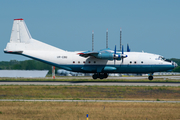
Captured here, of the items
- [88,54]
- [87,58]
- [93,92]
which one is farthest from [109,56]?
[93,92]

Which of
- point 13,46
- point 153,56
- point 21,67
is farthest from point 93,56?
point 21,67

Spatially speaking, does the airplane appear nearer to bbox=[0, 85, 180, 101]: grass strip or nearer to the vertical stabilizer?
the vertical stabilizer

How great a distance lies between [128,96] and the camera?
33.3 metres

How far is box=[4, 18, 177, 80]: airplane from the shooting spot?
47.8 meters

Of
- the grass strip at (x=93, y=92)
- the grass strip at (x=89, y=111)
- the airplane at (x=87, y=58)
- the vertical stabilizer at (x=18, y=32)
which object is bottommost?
the grass strip at (x=89, y=111)

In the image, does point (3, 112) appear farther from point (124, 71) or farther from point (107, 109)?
point (124, 71)

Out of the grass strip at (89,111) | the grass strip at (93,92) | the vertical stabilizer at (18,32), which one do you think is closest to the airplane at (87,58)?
the vertical stabilizer at (18,32)

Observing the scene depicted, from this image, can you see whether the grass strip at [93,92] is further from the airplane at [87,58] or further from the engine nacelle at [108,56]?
the airplane at [87,58]

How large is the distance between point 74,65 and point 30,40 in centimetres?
1040

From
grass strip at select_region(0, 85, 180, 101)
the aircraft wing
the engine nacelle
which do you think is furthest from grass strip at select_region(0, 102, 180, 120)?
the engine nacelle

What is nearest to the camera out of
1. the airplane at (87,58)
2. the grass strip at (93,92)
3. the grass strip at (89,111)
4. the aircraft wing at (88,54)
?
the grass strip at (89,111)

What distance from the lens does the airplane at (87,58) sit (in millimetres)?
47812

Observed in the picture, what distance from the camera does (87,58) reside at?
49.5m

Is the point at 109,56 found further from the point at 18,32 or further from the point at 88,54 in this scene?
the point at 18,32
